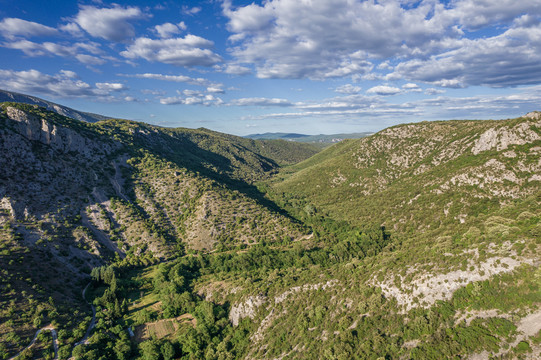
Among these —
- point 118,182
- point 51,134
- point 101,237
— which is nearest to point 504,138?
point 101,237

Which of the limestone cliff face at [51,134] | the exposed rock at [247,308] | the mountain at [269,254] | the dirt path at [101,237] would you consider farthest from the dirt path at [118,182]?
the exposed rock at [247,308]

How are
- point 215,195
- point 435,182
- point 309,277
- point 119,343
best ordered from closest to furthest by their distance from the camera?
1. point 119,343
2. point 309,277
3. point 435,182
4. point 215,195

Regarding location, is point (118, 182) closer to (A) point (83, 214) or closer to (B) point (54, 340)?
(A) point (83, 214)

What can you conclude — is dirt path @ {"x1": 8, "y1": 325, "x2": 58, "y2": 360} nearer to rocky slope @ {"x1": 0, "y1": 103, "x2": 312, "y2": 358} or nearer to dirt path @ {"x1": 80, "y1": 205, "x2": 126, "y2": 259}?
rocky slope @ {"x1": 0, "y1": 103, "x2": 312, "y2": 358}

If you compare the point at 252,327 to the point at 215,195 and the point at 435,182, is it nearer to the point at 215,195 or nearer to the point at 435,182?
the point at 215,195

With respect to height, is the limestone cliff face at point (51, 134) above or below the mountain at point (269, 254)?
above

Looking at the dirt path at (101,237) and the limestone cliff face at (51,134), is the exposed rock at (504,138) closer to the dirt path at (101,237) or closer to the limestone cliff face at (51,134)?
the dirt path at (101,237)

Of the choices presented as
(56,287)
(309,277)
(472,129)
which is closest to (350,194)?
(472,129)

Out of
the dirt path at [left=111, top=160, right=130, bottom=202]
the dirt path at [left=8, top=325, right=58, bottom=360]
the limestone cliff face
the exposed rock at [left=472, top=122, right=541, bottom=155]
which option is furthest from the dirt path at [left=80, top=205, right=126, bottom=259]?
the exposed rock at [left=472, top=122, right=541, bottom=155]
